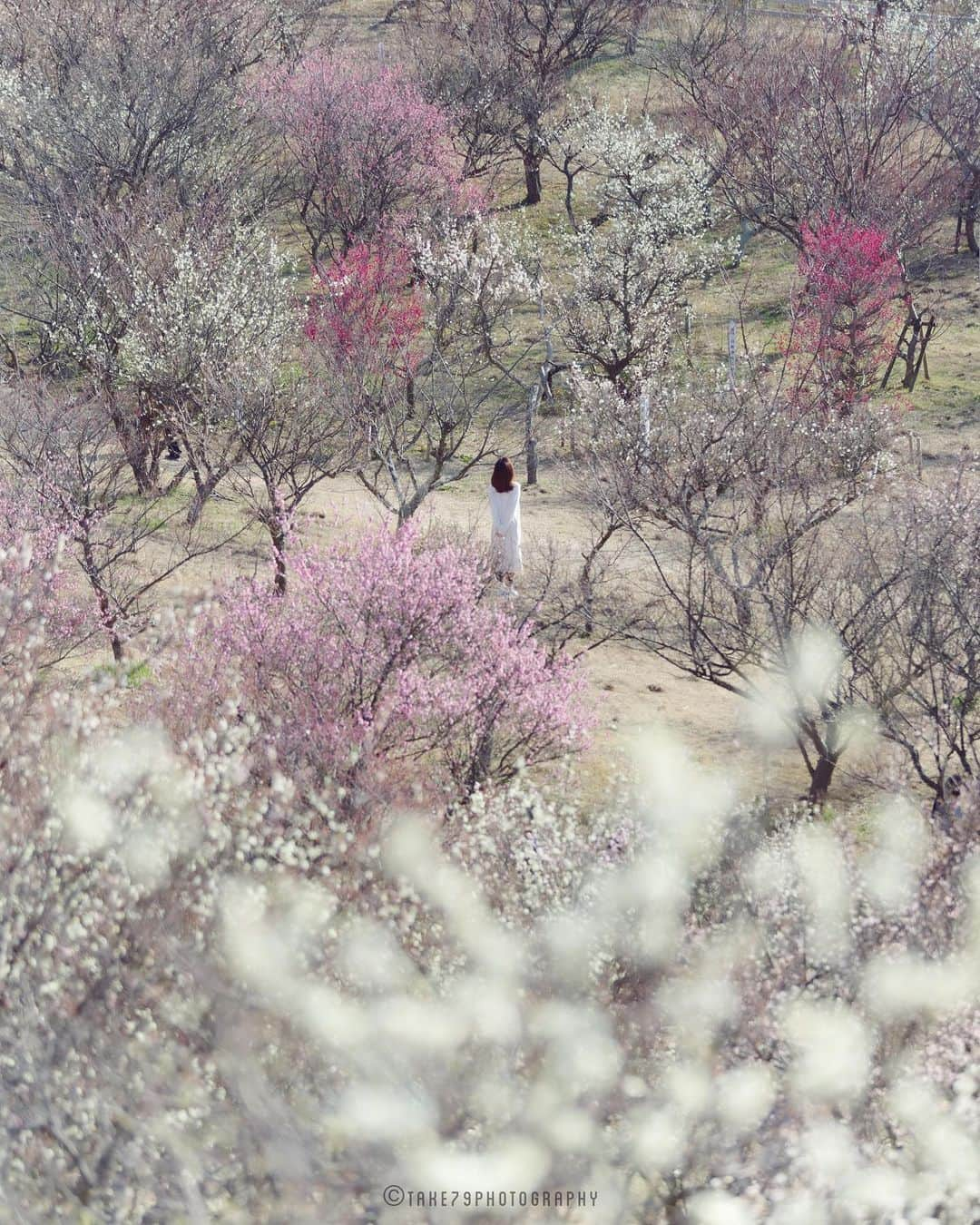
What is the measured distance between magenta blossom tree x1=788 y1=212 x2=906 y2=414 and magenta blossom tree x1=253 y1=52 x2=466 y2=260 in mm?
10554

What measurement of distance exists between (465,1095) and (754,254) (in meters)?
31.6

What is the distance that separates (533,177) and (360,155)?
6.82 metres

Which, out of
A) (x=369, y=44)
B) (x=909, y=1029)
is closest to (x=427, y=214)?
(x=369, y=44)

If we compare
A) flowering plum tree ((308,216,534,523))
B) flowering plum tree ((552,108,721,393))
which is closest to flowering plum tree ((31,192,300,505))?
flowering plum tree ((308,216,534,523))

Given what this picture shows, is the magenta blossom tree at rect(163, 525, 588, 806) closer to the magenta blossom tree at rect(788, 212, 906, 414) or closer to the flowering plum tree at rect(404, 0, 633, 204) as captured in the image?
the magenta blossom tree at rect(788, 212, 906, 414)

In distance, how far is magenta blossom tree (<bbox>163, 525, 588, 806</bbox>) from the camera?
386 inches

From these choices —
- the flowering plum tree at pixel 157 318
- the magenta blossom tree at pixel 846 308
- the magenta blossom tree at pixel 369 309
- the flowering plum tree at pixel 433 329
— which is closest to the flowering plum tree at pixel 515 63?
the flowering plum tree at pixel 433 329

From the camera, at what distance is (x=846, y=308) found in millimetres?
25281

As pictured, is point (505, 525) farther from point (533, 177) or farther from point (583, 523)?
point (533, 177)

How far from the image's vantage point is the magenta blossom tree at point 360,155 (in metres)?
33.0

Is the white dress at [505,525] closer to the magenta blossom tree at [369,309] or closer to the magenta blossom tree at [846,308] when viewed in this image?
the magenta blossom tree at [369,309]

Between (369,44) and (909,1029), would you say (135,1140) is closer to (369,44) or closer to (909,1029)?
(909,1029)

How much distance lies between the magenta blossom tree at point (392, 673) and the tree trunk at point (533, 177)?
95.0 feet

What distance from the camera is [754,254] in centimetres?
3466
